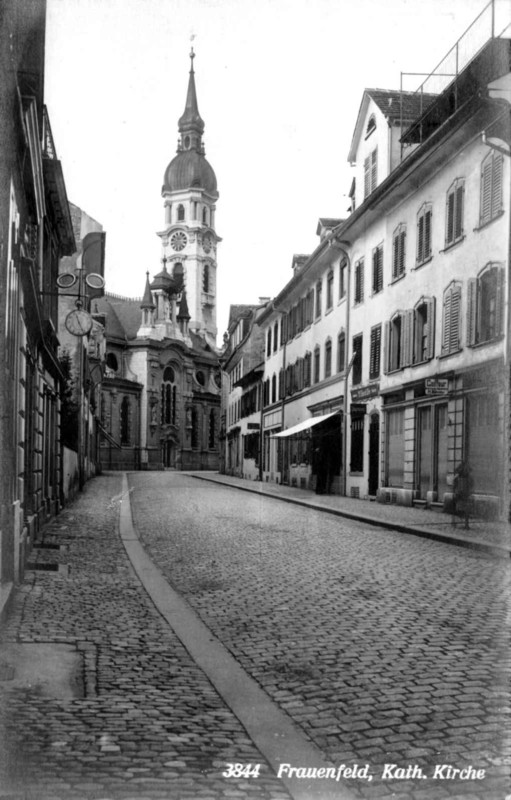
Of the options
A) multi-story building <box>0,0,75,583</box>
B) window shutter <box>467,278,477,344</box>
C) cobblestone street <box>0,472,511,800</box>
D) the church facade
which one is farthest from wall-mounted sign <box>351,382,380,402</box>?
the church facade

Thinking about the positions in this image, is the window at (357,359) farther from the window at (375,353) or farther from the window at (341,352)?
the window at (375,353)

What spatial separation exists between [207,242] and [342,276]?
77.3m

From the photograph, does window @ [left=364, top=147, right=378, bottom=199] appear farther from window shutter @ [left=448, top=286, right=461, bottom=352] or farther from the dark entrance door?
window shutter @ [left=448, top=286, right=461, bottom=352]

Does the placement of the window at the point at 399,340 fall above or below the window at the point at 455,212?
Answer: below

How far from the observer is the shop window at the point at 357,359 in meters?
28.3

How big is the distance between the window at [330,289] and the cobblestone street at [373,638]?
1906 centimetres

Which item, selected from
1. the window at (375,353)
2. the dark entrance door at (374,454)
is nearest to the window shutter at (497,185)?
the window at (375,353)

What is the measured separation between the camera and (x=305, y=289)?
37.2 meters

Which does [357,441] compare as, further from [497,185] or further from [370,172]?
[497,185]

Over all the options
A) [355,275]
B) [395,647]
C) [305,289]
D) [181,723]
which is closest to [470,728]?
[181,723]

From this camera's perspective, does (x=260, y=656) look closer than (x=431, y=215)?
Yes

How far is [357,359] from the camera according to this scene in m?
28.6

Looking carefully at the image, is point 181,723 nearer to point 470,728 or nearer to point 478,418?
point 470,728

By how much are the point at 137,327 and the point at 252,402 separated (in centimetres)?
4190
